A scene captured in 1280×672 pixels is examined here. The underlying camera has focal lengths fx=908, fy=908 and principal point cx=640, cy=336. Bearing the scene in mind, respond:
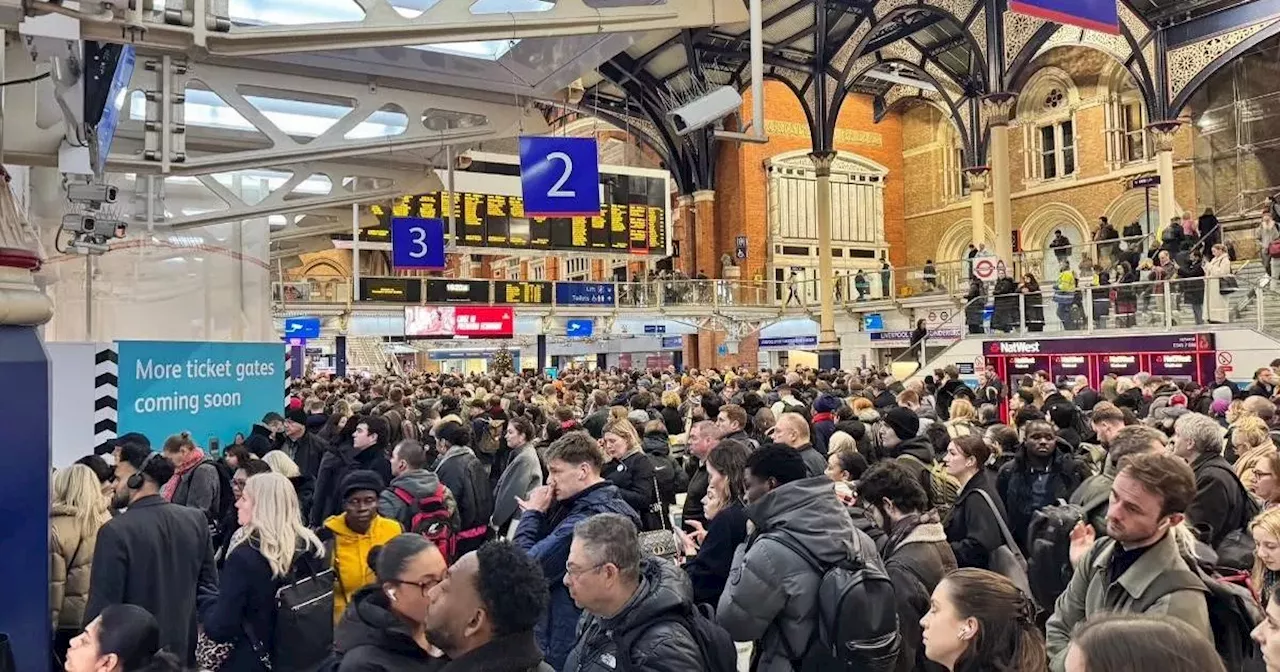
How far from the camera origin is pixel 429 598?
7.97 feet

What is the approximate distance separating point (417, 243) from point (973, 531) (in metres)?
11.2

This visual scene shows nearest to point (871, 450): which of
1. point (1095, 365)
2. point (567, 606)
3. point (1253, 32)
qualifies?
point (567, 606)

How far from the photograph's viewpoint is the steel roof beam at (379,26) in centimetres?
369

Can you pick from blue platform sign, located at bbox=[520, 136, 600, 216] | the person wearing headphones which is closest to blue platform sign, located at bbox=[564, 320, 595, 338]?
blue platform sign, located at bbox=[520, 136, 600, 216]

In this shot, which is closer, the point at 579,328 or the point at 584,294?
the point at 584,294

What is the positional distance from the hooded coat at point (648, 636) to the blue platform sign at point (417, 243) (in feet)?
37.6

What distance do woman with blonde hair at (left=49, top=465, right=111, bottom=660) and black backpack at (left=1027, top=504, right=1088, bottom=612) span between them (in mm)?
3920

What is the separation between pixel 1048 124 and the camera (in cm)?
2762

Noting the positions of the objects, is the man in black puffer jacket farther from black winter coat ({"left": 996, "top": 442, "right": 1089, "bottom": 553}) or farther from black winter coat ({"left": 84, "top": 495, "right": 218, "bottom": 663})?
black winter coat ({"left": 996, "top": 442, "right": 1089, "bottom": 553})

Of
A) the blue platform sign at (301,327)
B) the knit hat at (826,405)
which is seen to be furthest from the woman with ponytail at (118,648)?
the blue platform sign at (301,327)

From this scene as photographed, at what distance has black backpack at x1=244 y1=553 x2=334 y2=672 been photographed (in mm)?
3404

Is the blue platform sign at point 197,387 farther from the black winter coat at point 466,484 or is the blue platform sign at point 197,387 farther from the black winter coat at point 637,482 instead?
the black winter coat at point 637,482

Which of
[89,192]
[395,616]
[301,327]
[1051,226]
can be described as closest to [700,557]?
[395,616]

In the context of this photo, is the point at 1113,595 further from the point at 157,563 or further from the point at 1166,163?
the point at 1166,163
